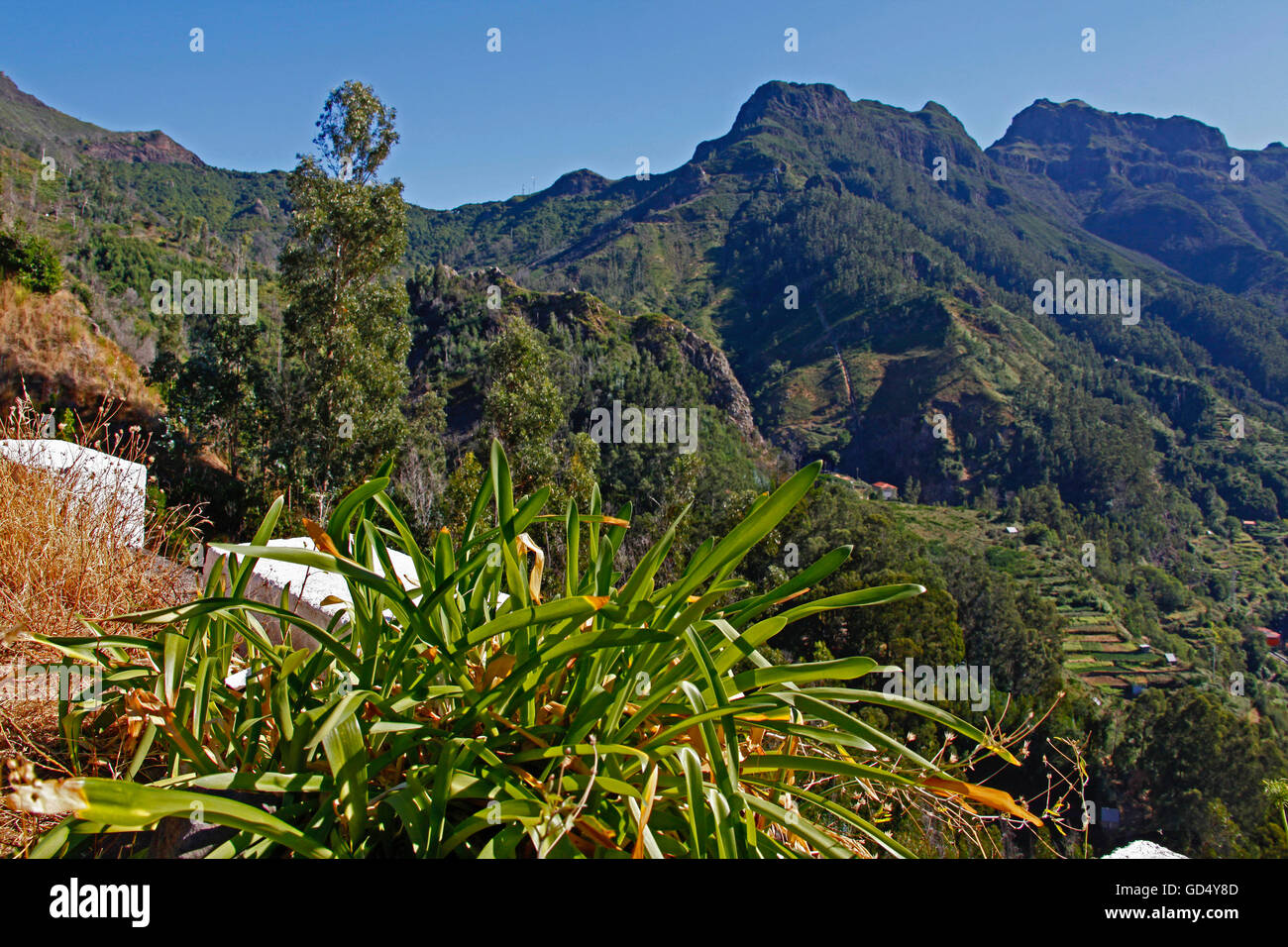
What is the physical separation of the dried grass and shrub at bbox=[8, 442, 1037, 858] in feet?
1.22

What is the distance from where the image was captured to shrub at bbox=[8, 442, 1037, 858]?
3.10 ft

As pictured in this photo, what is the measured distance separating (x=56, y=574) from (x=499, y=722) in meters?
1.98

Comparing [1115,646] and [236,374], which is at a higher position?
[236,374]

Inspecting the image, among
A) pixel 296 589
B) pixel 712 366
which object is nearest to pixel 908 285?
pixel 712 366

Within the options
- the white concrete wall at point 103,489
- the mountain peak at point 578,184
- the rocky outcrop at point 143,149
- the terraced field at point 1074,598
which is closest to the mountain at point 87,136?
the rocky outcrop at point 143,149

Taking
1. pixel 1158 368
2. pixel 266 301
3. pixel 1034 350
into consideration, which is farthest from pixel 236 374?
pixel 1158 368

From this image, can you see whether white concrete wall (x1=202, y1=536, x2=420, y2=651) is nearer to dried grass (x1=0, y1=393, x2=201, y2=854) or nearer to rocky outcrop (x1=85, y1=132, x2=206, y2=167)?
dried grass (x1=0, y1=393, x2=201, y2=854)

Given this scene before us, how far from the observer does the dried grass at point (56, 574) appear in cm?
158

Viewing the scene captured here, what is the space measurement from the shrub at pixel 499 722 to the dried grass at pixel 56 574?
14.6 inches

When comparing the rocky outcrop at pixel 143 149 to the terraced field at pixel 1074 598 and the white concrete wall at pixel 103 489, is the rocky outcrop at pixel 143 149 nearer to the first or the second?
the terraced field at pixel 1074 598

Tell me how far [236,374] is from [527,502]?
1714 cm

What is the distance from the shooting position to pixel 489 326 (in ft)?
212
